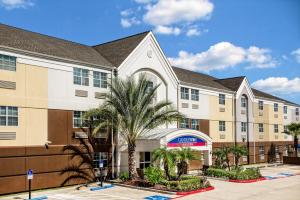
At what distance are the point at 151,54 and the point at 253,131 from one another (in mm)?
22279

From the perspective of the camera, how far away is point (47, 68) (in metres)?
28.3

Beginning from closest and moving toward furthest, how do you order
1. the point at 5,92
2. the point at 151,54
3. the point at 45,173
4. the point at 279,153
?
the point at 5,92 < the point at 45,173 < the point at 151,54 < the point at 279,153

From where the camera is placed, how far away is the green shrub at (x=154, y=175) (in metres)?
28.1

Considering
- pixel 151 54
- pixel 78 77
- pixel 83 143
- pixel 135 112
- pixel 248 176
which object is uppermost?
pixel 151 54

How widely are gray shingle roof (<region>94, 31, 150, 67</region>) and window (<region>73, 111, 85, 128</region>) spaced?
567 cm

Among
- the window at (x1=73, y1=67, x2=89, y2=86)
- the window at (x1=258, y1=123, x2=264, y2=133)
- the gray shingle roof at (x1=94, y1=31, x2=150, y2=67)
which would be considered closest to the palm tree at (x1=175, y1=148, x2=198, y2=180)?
the window at (x1=73, y1=67, x2=89, y2=86)

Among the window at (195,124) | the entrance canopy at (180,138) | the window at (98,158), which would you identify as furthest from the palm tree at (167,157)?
the window at (195,124)

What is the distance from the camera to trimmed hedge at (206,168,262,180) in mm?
32812

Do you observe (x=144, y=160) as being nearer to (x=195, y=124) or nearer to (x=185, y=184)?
(x=185, y=184)

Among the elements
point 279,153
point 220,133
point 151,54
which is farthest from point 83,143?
point 279,153

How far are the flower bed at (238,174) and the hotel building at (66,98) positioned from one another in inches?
106

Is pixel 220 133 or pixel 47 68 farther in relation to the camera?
pixel 220 133

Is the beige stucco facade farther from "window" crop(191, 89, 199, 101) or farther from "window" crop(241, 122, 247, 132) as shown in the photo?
"window" crop(241, 122, 247, 132)

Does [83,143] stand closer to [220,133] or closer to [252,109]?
[220,133]
